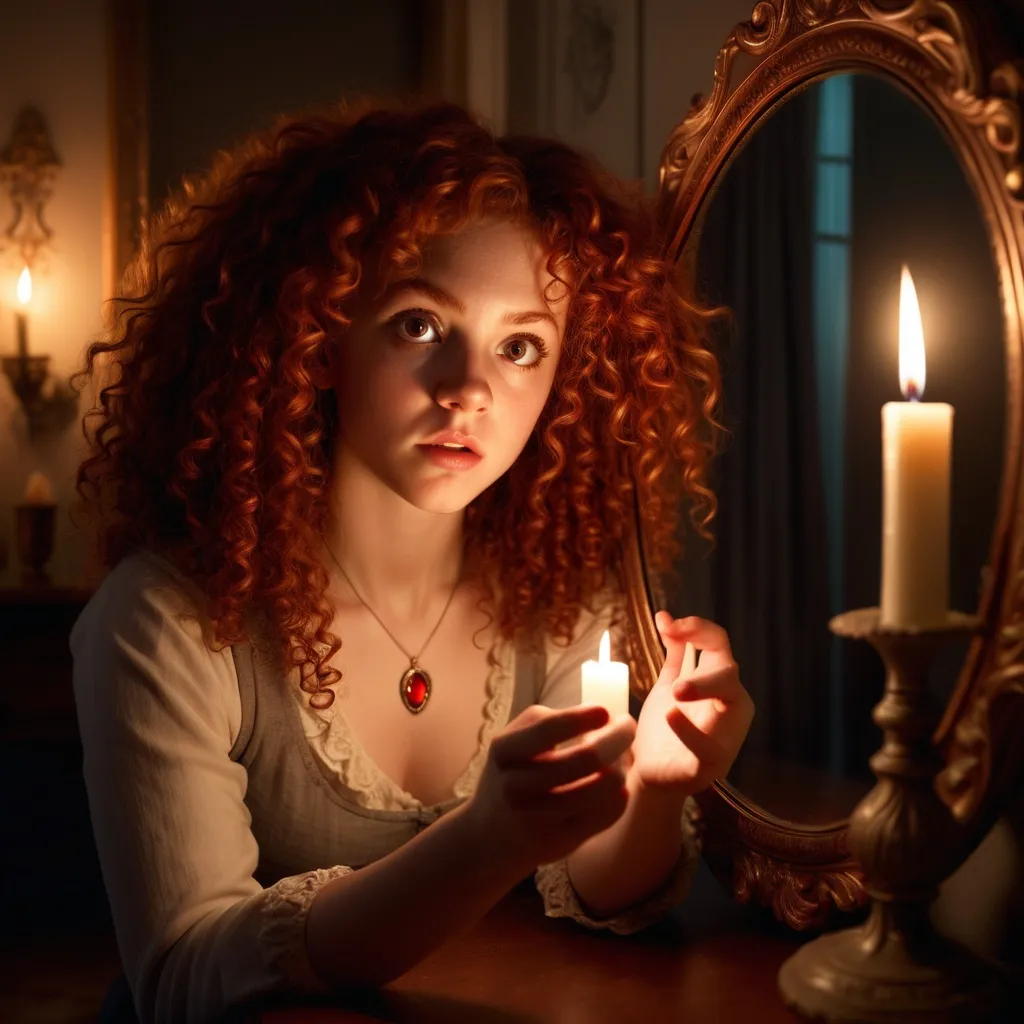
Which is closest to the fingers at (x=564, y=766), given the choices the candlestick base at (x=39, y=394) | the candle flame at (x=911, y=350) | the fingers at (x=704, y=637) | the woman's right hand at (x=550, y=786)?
the woman's right hand at (x=550, y=786)

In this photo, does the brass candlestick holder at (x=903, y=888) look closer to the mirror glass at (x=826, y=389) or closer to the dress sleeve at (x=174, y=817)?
the mirror glass at (x=826, y=389)

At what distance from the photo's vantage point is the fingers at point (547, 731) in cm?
88

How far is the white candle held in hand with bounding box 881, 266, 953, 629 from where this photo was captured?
81 cm

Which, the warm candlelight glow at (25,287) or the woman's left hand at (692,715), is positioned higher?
the warm candlelight glow at (25,287)

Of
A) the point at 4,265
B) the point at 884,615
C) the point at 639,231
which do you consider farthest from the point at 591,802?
the point at 4,265

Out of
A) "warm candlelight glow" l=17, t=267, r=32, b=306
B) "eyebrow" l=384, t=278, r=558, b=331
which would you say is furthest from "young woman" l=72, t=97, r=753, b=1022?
"warm candlelight glow" l=17, t=267, r=32, b=306

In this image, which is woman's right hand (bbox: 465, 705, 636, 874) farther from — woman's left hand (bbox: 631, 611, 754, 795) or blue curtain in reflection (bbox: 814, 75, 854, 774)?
blue curtain in reflection (bbox: 814, 75, 854, 774)

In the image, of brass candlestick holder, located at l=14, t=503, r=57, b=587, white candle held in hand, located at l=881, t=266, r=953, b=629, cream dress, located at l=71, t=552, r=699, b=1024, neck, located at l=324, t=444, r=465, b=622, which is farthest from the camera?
brass candlestick holder, located at l=14, t=503, r=57, b=587

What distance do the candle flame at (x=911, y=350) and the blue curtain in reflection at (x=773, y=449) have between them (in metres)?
0.16

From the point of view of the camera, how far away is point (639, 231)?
4.21ft

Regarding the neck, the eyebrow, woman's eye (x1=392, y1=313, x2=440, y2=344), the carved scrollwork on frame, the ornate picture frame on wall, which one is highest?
the ornate picture frame on wall

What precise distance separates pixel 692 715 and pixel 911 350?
353 mm

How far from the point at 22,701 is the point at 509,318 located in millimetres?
1854

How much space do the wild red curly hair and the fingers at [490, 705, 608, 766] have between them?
0.35 meters
